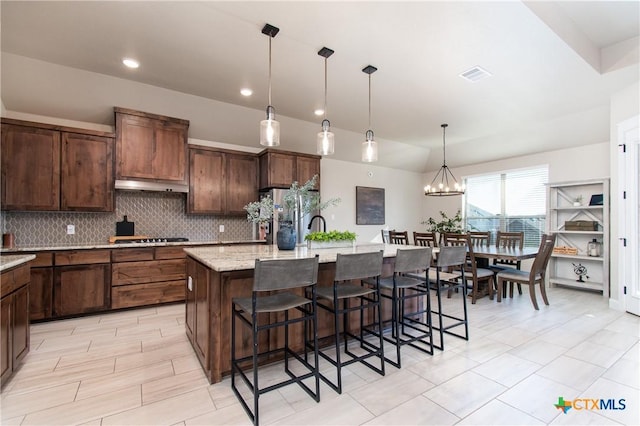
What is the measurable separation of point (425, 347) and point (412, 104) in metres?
3.48

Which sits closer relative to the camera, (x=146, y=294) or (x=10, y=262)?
(x=10, y=262)

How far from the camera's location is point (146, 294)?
401 cm

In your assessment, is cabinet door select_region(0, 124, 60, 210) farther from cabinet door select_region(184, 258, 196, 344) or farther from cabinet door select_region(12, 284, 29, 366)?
cabinet door select_region(184, 258, 196, 344)

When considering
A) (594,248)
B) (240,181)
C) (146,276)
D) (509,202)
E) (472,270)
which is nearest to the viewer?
(146,276)

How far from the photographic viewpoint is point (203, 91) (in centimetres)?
413

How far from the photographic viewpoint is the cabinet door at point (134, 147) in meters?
4.01

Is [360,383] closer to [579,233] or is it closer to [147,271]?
[147,271]

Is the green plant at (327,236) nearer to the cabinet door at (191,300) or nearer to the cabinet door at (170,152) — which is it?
the cabinet door at (191,300)

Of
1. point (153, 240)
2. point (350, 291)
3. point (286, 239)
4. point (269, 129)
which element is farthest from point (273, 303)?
point (153, 240)

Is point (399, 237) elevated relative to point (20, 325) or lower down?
elevated

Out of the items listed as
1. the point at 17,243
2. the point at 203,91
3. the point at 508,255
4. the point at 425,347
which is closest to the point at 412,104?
the point at 508,255

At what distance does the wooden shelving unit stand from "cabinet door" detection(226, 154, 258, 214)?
5.59 meters

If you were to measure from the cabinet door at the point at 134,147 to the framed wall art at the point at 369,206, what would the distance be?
4388 millimetres

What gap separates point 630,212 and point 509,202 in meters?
2.78
